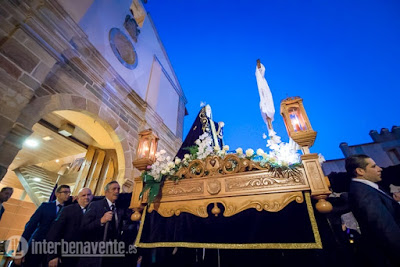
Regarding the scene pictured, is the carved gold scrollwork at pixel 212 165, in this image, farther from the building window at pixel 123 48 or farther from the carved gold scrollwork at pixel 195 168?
the building window at pixel 123 48

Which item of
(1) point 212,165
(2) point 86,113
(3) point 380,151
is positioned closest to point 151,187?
(1) point 212,165

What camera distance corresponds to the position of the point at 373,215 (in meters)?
1.67

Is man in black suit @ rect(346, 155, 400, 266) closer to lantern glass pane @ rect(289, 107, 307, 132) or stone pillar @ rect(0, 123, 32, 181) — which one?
lantern glass pane @ rect(289, 107, 307, 132)

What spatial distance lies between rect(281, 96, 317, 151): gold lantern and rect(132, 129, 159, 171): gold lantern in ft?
7.06

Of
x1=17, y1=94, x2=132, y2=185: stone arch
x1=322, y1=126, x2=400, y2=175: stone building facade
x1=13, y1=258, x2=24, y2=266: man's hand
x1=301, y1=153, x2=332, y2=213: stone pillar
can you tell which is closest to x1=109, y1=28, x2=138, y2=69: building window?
x1=17, y1=94, x2=132, y2=185: stone arch

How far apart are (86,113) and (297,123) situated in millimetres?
4460

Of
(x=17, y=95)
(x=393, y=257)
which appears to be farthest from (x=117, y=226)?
(x=393, y=257)

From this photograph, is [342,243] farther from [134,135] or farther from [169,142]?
[169,142]

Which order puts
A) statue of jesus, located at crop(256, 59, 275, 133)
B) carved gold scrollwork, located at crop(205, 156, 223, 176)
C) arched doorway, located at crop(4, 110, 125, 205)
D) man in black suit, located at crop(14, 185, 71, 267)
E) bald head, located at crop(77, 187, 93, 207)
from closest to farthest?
carved gold scrollwork, located at crop(205, 156, 223, 176), man in black suit, located at crop(14, 185, 71, 267), bald head, located at crop(77, 187, 93, 207), statue of jesus, located at crop(256, 59, 275, 133), arched doorway, located at crop(4, 110, 125, 205)

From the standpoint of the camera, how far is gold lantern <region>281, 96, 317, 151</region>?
79.9 inches

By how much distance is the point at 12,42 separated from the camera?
9.85 ft

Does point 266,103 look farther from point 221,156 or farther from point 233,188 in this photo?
point 233,188

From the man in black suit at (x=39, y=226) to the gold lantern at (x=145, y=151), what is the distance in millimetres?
1722

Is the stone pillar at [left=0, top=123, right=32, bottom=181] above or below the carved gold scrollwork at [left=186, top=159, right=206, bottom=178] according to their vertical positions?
above
